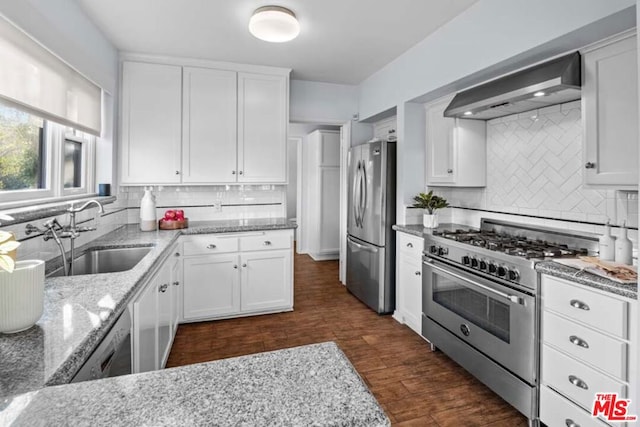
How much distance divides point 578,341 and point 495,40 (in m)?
1.84

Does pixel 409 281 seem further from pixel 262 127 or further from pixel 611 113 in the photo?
pixel 262 127

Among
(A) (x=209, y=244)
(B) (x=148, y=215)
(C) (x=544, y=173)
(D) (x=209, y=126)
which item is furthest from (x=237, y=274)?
(C) (x=544, y=173)

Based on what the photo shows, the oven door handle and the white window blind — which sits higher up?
the white window blind

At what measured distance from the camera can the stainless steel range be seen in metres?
1.91

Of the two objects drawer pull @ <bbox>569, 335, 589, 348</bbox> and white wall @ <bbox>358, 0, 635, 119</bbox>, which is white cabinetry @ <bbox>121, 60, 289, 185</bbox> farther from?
drawer pull @ <bbox>569, 335, 589, 348</bbox>

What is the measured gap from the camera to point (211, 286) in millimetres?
3250

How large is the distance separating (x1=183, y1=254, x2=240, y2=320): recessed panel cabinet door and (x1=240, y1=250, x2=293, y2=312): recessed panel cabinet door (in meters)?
0.09

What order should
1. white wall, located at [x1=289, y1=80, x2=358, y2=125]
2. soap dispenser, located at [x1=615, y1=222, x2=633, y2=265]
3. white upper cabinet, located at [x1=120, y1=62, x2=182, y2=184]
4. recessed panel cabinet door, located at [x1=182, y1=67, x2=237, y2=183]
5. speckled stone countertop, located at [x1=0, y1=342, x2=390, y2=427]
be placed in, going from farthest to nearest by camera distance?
white wall, located at [x1=289, y1=80, x2=358, y2=125] < recessed panel cabinet door, located at [x1=182, y1=67, x2=237, y2=183] < white upper cabinet, located at [x1=120, y1=62, x2=182, y2=184] < soap dispenser, located at [x1=615, y1=222, x2=633, y2=265] < speckled stone countertop, located at [x1=0, y1=342, x2=390, y2=427]

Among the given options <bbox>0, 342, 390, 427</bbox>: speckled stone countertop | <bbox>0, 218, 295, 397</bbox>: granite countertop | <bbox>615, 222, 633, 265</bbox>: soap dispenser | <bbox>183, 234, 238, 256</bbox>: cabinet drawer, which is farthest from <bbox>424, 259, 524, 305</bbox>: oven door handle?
<bbox>0, 218, 295, 397</bbox>: granite countertop

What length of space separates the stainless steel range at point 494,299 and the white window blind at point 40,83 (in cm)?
273

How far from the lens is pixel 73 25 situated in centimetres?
236

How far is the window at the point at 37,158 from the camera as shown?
192cm

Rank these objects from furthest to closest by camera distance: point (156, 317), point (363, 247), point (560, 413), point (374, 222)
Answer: point (363, 247)
point (374, 222)
point (156, 317)
point (560, 413)

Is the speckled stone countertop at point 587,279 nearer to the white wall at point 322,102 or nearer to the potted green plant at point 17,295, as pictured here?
the potted green plant at point 17,295
